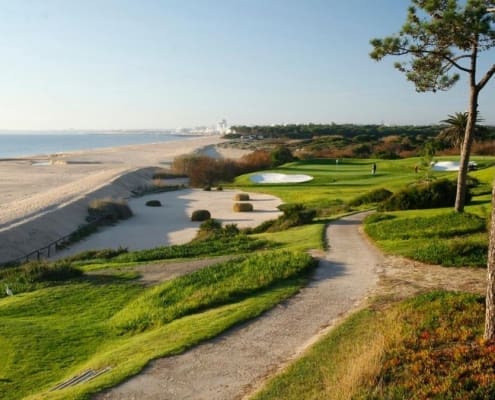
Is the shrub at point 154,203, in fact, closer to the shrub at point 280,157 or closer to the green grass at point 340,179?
the green grass at point 340,179

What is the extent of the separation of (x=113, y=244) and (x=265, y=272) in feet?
57.1

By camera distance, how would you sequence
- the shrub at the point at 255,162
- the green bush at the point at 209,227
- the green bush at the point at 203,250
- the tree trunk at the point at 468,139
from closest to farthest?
1. the tree trunk at the point at 468,139
2. the green bush at the point at 203,250
3. the green bush at the point at 209,227
4. the shrub at the point at 255,162

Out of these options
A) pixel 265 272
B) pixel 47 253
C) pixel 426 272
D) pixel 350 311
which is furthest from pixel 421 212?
pixel 47 253

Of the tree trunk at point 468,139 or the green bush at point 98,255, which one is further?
the green bush at point 98,255

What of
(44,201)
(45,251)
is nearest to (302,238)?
(45,251)

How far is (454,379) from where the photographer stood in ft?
25.2

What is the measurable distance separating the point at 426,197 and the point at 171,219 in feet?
64.1

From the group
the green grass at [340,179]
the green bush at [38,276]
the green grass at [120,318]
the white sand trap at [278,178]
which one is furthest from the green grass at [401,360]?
the white sand trap at [278,178]

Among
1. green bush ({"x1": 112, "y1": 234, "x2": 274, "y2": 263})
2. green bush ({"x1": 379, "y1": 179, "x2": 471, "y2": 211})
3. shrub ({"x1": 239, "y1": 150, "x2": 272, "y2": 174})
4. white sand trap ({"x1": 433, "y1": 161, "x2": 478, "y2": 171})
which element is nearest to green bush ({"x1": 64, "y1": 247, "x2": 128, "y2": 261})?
green bush ({"x1": 112, "y1": 234, "x2": 274, "y2": 263})

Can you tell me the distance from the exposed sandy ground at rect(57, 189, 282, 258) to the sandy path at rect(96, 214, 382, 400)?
17014mm

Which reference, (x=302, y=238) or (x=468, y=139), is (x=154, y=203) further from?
(x=468, y=139)

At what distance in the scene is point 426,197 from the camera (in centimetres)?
2627

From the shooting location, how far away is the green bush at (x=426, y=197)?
26.0 m

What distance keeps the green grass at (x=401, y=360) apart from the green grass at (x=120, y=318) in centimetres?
275
